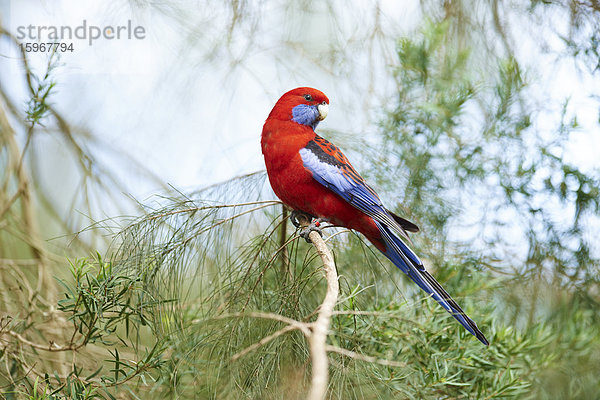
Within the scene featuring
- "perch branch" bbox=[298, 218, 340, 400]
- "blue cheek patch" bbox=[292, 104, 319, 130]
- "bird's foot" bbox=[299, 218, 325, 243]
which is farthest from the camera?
"blue cheek patch" bbox=[292, 104, 319, 130]

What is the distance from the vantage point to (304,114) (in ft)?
6.69

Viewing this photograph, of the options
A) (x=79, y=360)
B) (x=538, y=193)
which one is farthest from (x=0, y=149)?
(x=538, y=193)

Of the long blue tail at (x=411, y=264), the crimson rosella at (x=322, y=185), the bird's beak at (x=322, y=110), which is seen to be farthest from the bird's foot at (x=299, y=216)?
the bird's beak at (x=322, y=110)

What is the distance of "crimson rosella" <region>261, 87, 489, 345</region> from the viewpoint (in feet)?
6.20

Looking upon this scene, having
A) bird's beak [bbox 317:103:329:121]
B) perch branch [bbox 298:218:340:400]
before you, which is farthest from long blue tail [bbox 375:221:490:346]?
perch branch [bbox 298:218:340:400]

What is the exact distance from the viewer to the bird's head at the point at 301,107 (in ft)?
6.67

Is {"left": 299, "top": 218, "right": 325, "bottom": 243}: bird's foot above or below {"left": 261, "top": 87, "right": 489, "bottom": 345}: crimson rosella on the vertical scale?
below

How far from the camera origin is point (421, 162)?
2.46 m

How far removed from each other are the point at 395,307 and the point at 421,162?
75cm

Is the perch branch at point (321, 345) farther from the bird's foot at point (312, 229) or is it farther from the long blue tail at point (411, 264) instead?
the long blue tail at point (411, 264)

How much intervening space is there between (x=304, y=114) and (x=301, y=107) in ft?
0.09

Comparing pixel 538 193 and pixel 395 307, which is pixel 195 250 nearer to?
pixel 395 307

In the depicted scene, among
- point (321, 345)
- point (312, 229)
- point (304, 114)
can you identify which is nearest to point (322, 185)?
point (312, 229)

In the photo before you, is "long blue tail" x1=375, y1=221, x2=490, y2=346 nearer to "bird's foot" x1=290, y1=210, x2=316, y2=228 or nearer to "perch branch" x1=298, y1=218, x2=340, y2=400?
"bird's foot" x1=290, y1=210, x2=316, y2=228
